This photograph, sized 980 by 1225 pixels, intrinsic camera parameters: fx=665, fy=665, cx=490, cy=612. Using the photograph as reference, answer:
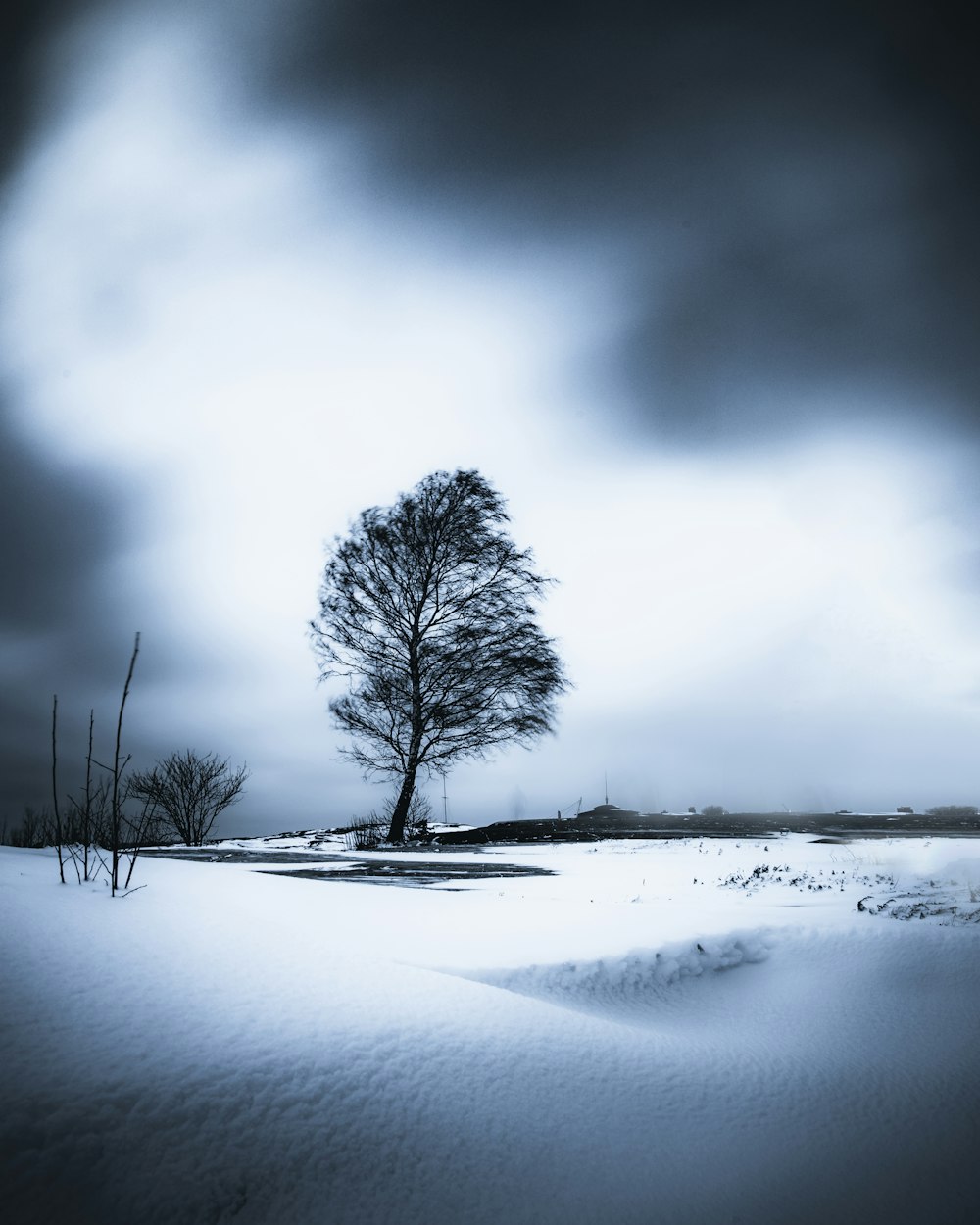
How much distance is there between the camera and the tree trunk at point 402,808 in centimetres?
1005

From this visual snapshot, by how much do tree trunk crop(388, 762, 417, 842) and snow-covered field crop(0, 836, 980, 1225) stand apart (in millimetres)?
7369

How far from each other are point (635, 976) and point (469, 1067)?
119cm

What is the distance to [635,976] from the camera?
2539 millimetres

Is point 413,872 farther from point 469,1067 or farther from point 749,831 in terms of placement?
point 749,831

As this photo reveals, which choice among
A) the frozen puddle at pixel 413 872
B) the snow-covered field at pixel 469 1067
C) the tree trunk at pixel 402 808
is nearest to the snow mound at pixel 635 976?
the snow-covered field at pixel 469 1067

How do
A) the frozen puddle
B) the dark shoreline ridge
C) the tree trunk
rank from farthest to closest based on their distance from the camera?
the tree trunk
the dark shoreline ridge
the frozen puddle

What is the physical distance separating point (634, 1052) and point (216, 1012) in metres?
1.09

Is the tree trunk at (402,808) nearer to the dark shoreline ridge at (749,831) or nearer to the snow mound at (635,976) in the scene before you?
the dark shoreline ridge at (749,831)

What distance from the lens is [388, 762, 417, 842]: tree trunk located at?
10.1m

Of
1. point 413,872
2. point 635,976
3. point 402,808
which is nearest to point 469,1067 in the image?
point 635,976

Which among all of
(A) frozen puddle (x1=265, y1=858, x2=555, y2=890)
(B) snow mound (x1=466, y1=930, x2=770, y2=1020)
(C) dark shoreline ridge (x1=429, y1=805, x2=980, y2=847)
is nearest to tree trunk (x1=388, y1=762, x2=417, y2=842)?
(C) dark shoreline ridge (x1=429, y1=805, x2=980, y2=847)

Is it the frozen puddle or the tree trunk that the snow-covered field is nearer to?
the frozen puddle

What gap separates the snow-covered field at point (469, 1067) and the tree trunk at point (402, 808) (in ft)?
24.2

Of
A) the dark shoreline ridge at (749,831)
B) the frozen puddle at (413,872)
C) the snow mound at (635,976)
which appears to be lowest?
the dark shoreline ridge at (749,831)
